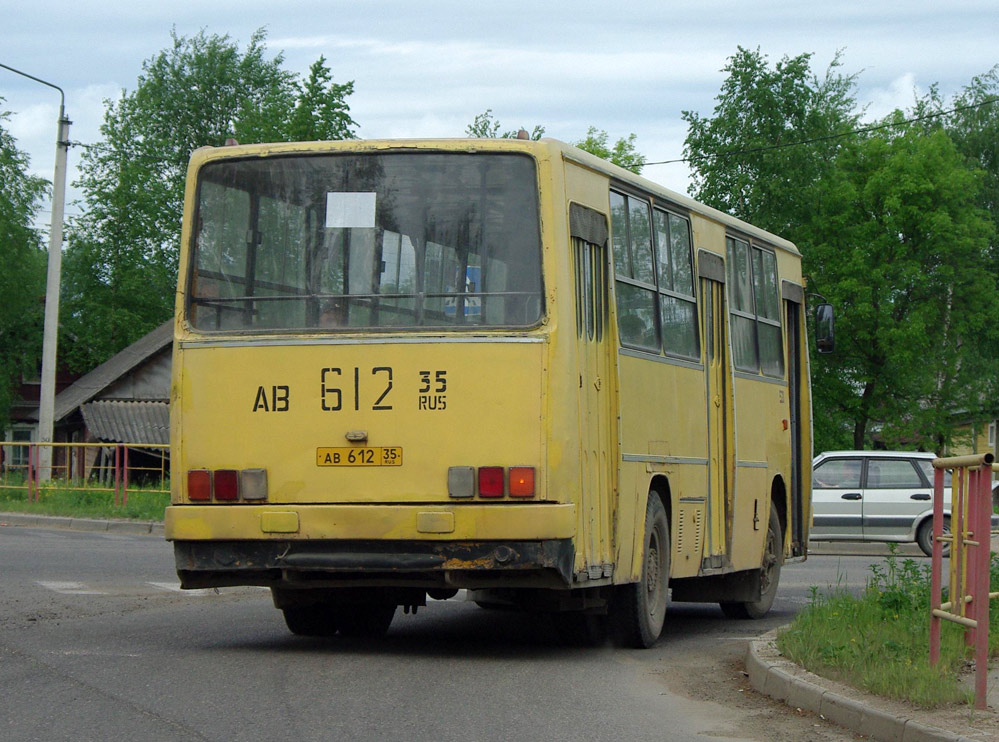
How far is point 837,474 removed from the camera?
2689 centimetres

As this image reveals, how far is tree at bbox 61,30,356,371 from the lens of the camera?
67688 millimetres

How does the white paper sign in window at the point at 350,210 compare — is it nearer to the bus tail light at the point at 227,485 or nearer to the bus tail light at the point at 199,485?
the bus tail light at the point at 227,485

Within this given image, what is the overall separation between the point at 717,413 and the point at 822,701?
211 inches

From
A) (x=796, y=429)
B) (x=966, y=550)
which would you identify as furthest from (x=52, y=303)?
(x=966, y=550)

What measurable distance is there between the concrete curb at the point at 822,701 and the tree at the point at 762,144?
1522 inches

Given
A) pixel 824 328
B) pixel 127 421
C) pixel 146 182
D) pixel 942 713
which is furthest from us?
pixel 146 182

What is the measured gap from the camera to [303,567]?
1003cm

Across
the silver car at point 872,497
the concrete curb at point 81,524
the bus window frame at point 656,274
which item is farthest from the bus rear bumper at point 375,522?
the silver car at point 872,497

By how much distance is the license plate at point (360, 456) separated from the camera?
10062 mm

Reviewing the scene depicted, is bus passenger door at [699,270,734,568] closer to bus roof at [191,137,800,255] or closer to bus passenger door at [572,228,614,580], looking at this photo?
bus roof at [191,137,800,255]

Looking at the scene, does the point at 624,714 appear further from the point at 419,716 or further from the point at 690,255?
the point at 690,255

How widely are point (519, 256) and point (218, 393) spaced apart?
2106mm

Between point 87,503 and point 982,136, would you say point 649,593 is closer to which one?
point 87,503

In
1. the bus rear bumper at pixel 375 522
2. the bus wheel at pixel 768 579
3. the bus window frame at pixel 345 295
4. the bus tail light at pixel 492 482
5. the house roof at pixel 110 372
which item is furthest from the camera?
the house roof at pixel 110 372
